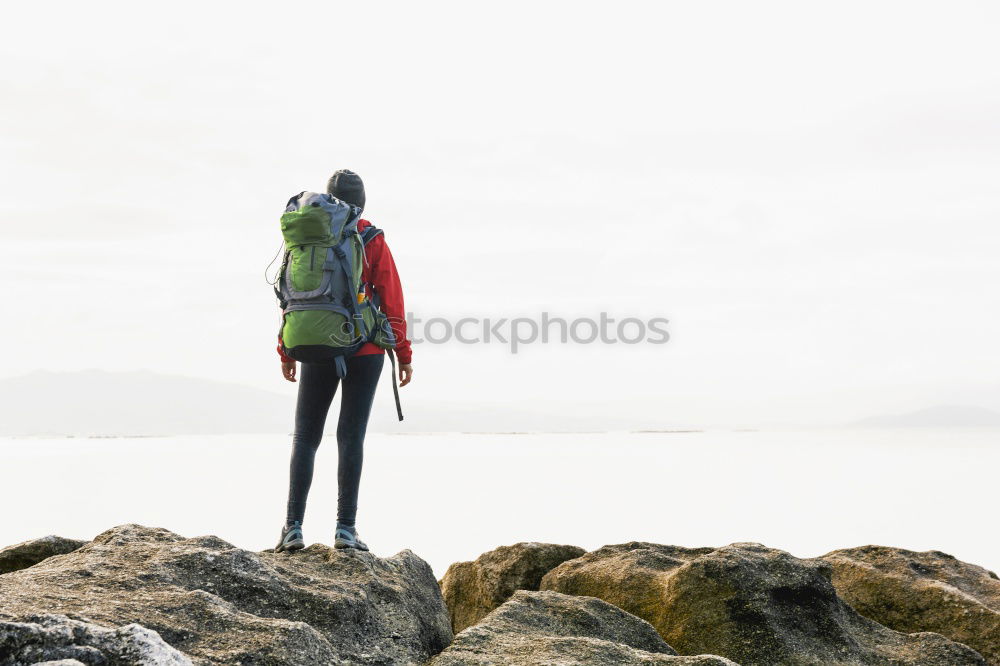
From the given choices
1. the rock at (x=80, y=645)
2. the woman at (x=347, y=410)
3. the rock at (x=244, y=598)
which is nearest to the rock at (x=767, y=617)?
the rock at (x=244, y=598)

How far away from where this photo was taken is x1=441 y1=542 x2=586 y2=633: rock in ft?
26.1

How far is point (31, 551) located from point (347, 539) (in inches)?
97.0

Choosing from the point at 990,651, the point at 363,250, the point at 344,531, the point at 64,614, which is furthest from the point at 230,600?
the point at 990,651

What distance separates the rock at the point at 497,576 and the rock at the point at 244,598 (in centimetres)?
156

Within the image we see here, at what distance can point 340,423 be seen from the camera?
6719mm

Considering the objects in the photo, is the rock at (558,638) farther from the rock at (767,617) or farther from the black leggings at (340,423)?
the black leggings at (340,423)

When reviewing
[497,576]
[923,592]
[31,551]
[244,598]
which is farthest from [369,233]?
[923,592]

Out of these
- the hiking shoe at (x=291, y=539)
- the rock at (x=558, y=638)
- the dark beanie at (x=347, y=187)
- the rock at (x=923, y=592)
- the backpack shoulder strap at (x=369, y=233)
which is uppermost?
the dark beanie at (x=347, y=187)

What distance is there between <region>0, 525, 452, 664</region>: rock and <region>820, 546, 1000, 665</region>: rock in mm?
3962

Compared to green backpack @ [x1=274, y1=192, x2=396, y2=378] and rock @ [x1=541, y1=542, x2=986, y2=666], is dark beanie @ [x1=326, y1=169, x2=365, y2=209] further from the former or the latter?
rock @ [x1=541, y1=542, x2=986, y2=666]

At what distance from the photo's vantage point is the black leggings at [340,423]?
6.70 m

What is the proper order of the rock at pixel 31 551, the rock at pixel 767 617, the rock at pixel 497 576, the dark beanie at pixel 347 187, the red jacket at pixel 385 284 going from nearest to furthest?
the rock at pixel 767 617 < the rock at pixel 31 551 < the red jacket at pixel 385 284 < the dark beanie at pixel 347 187 < the rock at pixel 497 576

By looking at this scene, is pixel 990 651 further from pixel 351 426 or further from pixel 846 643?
pixel 351 426

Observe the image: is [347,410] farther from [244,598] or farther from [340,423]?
[244,598]
